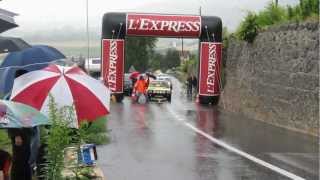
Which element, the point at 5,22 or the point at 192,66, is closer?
the point at 5,22

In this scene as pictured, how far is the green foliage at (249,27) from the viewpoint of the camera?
26.0 meters

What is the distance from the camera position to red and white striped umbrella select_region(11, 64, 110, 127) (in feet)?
26.5

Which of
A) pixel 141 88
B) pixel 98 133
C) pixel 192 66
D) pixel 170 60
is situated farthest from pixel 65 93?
pixel 170 60

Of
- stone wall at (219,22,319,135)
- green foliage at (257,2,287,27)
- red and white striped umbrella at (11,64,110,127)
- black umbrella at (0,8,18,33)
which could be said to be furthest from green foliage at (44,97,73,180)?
green foliage at (257,2,287,27)

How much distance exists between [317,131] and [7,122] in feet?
42.6

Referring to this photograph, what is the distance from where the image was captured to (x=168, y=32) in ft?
110

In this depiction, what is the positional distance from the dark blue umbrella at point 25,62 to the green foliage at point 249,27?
1613 centimetres

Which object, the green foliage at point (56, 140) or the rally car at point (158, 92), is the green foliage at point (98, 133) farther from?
the rally car at point (158, 92)

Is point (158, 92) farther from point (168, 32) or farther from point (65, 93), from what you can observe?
point (65, 93)

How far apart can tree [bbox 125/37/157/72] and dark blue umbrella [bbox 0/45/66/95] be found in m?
88.6

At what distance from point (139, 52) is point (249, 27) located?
77.2m

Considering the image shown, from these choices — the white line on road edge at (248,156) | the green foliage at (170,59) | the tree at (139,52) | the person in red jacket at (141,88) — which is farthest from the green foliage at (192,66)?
the green foliage at (170,59)

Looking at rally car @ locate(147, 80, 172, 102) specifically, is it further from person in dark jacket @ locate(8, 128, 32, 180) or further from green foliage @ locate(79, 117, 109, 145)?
person in dark jacket @ locate(8, 128, 32, 180)

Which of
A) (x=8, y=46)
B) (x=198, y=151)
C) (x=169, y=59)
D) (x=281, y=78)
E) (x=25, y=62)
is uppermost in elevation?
(x=8, y=46)
